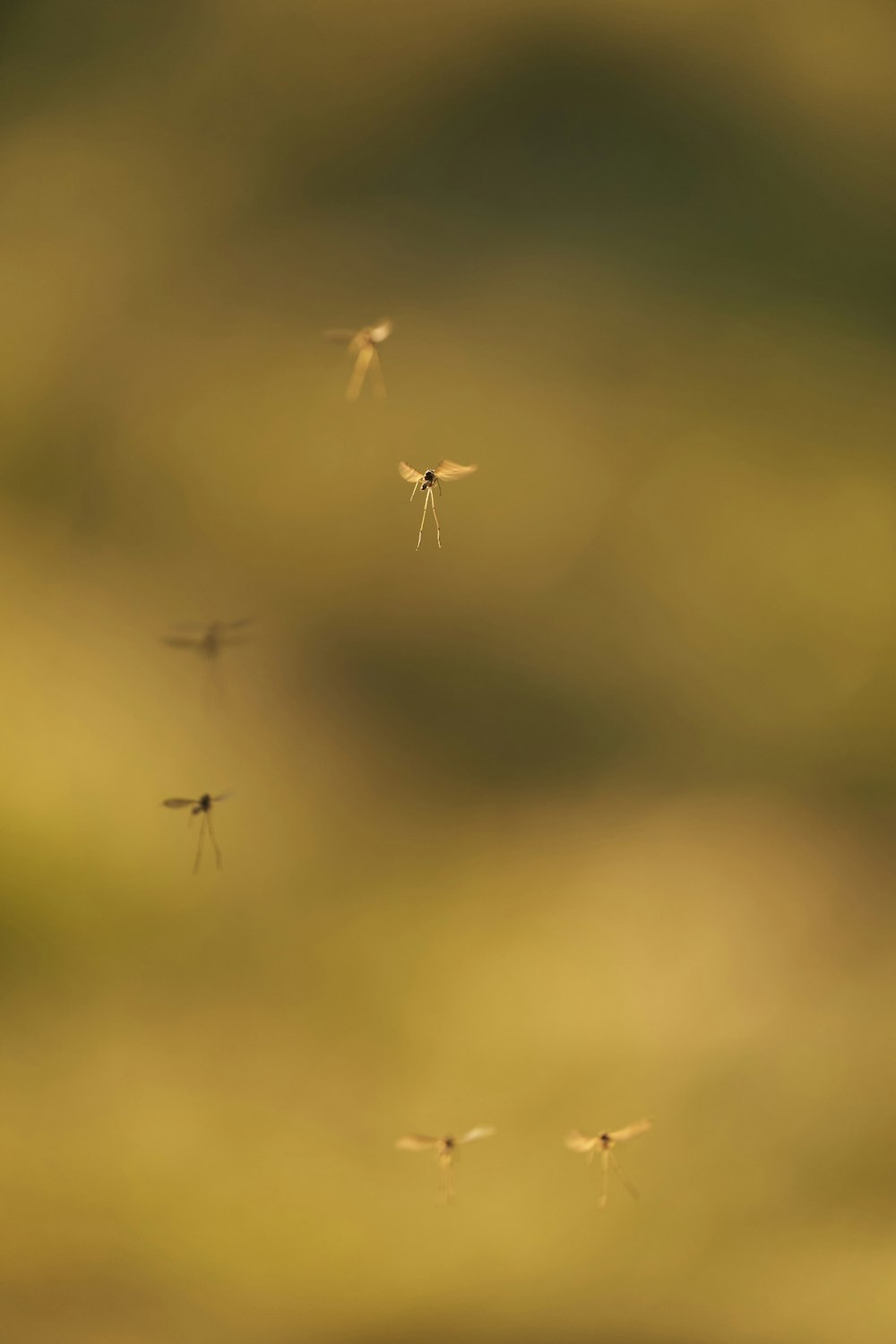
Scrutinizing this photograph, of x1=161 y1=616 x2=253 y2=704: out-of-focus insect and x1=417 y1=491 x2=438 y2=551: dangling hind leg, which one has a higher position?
x1=417 y1=491 x2=438 y2=551: dangling hind leg

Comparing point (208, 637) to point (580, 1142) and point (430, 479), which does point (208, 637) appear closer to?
point (430, 479)

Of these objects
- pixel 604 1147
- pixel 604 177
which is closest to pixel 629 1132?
A: pixel 604 1147

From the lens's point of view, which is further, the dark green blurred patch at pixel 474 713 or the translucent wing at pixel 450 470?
the dark green blurred patch at pixel 474 713

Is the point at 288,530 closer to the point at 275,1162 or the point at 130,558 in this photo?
the point at 130,558

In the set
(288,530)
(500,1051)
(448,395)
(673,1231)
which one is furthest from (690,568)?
(673,1231)

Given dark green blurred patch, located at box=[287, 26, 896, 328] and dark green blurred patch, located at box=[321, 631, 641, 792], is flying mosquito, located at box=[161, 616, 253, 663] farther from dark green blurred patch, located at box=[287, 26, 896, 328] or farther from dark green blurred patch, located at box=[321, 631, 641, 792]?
dark green blurred patch, located at box=[287, 26, 896, 328]

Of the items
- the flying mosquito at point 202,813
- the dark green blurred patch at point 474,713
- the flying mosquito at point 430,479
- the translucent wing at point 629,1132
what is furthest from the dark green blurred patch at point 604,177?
the translucent wing at point 629,1132

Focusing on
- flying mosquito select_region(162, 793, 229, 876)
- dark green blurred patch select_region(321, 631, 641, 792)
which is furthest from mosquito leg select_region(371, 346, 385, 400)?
flying mosquito select_region(162, 793, 229, 876)

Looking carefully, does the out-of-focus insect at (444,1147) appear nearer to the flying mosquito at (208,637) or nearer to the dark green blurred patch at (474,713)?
the dark green blurred patch at (474,713)
